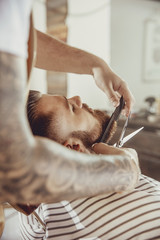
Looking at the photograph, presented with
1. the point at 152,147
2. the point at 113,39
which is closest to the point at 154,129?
the point at 152,147

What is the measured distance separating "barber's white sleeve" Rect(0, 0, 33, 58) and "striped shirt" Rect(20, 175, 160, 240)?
942mm

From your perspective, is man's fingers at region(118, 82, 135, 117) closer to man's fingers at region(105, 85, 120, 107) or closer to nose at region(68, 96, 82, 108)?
man's fingers at region(105, 85, 120, 107)

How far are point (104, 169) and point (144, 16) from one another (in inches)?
152

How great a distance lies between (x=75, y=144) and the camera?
135 cm

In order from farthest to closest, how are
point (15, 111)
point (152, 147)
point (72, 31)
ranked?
point (72, 31) < point (152, 147) < point (15, 111)

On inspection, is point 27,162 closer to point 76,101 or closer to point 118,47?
point 76,101

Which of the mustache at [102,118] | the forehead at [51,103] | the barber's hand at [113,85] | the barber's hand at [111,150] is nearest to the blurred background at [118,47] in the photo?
the mustache at [102,118]

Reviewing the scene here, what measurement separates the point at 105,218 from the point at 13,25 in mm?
1015

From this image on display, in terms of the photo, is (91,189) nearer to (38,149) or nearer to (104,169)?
(104,169)

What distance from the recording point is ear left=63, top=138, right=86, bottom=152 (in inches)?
51.8

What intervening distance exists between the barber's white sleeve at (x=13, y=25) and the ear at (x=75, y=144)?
0.86 m

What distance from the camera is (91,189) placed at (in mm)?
602

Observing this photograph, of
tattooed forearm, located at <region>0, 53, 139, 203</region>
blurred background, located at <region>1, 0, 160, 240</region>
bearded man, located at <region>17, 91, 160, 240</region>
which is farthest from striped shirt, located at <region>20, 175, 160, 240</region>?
blurred background, located at <region>1, 0, 160, 240</region>

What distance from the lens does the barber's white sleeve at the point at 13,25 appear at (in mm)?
464
